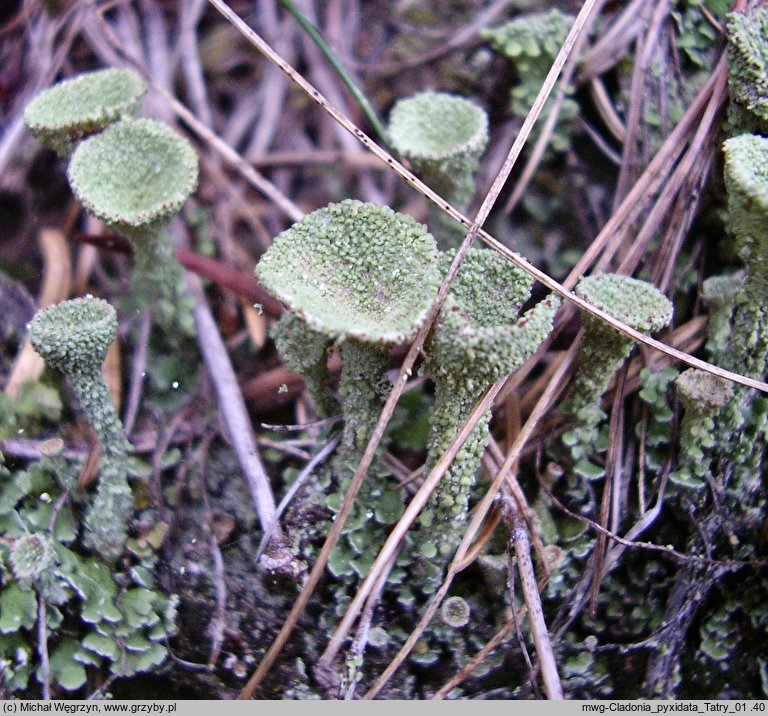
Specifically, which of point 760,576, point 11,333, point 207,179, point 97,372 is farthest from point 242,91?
point 760,576

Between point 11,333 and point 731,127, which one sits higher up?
point 731,127

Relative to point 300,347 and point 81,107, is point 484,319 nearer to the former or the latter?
point 300,347

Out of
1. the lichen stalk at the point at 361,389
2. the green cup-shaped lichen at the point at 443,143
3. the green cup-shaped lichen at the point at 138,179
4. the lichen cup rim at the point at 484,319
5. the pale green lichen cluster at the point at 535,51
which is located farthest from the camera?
the pale green lichen cluster at the point at 535,51

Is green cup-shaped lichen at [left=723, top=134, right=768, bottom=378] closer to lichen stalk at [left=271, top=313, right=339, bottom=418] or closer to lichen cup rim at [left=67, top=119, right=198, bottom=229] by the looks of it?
lichen stalk at [left=271, top=313, right=339, bottom=418]

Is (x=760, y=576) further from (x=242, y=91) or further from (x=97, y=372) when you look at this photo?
(x=242, y=91)

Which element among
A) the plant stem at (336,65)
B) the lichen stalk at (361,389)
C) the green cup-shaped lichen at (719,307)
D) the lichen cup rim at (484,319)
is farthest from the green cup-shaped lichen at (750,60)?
the lichen stalk at (361,389)

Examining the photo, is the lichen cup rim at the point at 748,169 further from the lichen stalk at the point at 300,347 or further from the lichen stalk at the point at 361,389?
the lichen stalk at the point at 300,347
